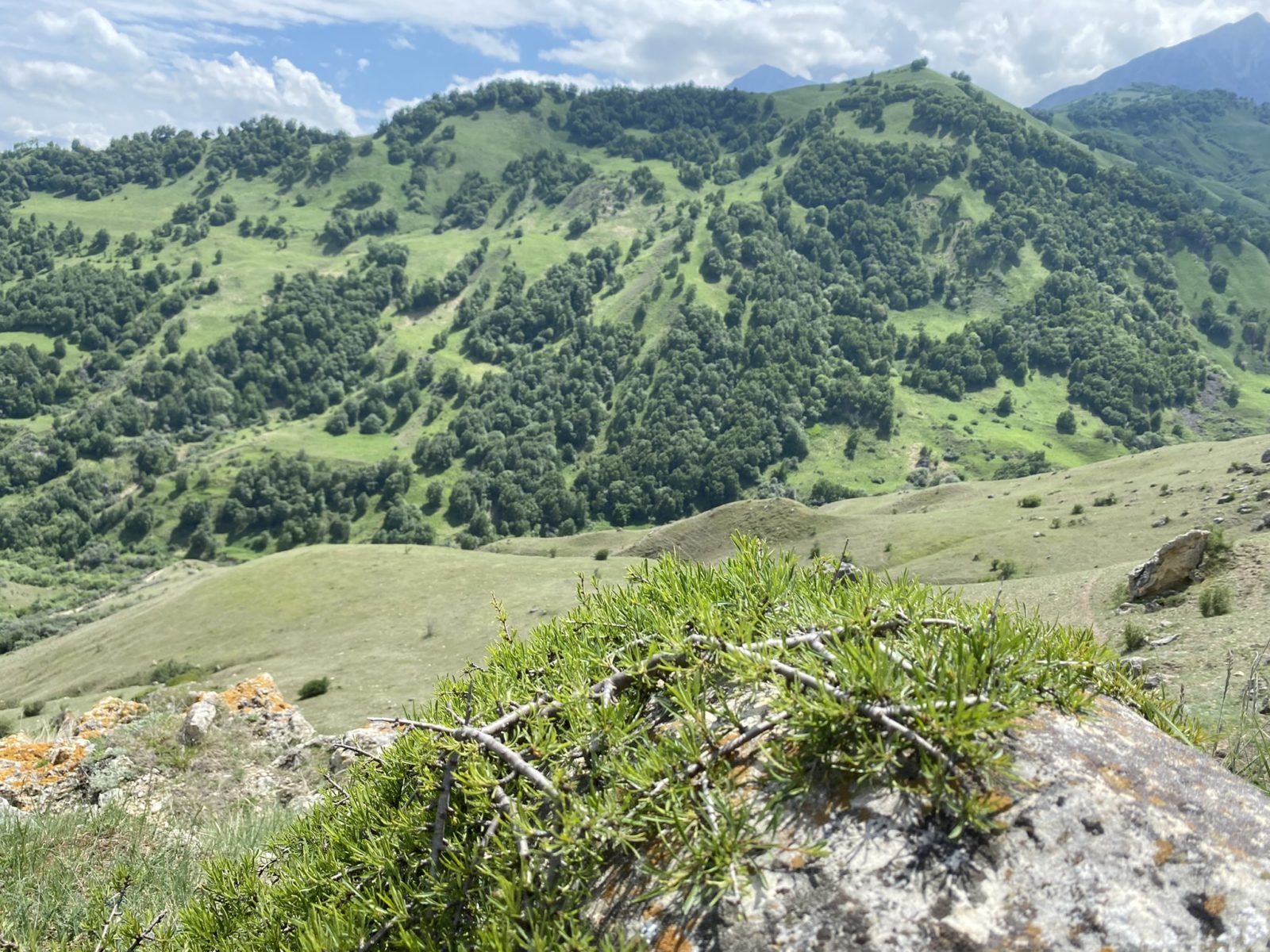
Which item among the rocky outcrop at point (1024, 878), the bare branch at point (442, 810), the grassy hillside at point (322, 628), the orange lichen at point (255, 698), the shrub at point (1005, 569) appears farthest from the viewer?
the shrub at point (1005, 569)

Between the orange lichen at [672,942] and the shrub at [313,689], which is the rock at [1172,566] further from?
the shrub at [313,689]

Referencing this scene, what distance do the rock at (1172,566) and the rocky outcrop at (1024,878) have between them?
22.9 meters

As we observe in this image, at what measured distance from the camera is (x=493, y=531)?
156875 mm

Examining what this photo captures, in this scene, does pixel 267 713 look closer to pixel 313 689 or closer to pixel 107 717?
pixel 107 717

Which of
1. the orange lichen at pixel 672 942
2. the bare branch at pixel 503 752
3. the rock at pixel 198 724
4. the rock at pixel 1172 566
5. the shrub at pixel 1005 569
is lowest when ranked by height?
the shrub at pixel 1005 569

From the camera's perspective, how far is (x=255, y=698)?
47.4 ft

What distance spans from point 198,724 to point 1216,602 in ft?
71.5

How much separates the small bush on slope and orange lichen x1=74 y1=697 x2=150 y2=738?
12.3m

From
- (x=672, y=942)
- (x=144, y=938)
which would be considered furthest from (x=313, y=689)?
(x=672, y=942)

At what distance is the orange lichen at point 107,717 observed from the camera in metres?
12.6

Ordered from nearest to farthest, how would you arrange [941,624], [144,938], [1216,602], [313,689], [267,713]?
[941,624] → [144,938] → [267,713] → [1216,602] → [313,689]

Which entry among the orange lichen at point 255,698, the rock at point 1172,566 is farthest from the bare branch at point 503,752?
the rock at point 1172,566

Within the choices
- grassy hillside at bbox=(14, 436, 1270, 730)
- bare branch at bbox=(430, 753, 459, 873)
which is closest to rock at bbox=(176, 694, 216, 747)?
bare branch at bbox=(430, 753, 459, 873)

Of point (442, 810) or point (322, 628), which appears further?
point (322, 628)
